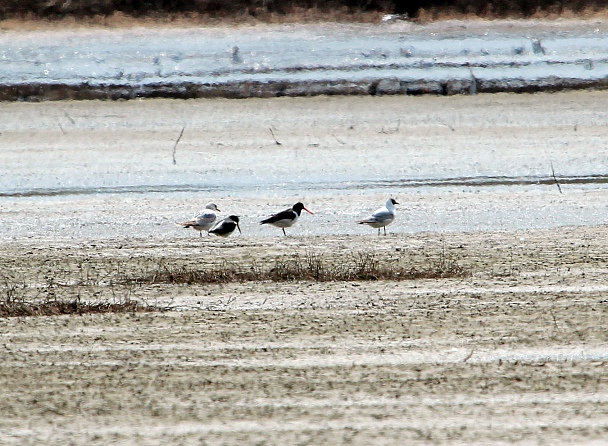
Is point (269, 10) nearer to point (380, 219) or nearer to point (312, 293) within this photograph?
point (380, 219)

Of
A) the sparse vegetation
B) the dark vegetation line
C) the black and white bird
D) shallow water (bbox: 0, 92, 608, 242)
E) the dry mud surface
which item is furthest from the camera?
the dark vegetation line

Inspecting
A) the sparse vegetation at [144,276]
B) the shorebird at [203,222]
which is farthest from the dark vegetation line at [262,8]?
the sparse vegetation at [144,276]

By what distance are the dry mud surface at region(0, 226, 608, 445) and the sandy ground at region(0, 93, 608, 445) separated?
0.6 inches

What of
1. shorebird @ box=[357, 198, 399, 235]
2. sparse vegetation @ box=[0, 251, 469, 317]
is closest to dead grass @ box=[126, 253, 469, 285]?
sparse vegetation @ box=[0, 251, 469, 317]

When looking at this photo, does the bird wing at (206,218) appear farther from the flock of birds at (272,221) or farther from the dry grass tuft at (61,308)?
the dry grass tuft at (61,308)

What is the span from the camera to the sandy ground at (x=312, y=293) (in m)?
5.02

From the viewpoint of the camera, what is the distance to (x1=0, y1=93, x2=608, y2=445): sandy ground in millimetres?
5023

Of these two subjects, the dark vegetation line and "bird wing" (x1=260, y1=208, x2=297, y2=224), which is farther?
the dark vegetation line

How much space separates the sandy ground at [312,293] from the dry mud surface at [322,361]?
0.6 inches

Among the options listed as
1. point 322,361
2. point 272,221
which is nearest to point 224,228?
point 272,221

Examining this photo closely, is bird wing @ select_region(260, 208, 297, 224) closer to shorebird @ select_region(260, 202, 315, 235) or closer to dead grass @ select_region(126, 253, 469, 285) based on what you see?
shorebird @ select_region(260, 202, 315, 235)

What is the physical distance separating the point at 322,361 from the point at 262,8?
963cm

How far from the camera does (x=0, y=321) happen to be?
21.9 feet

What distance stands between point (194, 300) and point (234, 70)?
788 centimetres
